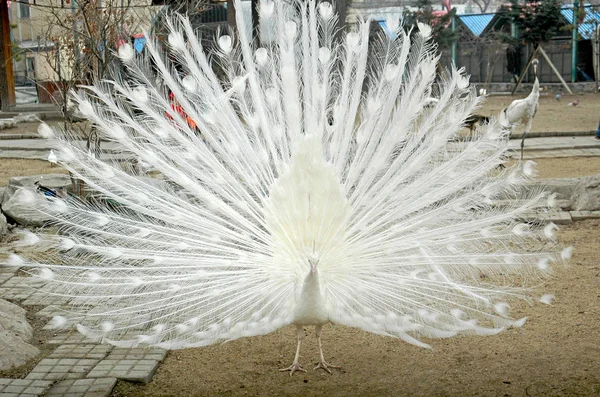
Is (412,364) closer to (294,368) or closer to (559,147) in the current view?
(294,368)

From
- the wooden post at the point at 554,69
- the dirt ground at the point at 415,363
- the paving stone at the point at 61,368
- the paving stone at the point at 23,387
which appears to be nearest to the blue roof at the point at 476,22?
the wooden post at the point at 554,69

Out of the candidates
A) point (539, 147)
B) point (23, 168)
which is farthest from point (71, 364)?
point (539, 147)

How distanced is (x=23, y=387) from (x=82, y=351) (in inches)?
25.0

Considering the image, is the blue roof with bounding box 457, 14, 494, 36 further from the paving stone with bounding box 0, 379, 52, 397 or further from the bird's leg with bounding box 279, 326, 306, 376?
the paving stone with bounding box 0, 379, 52, 397

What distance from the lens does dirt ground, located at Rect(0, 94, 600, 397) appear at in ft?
14.0

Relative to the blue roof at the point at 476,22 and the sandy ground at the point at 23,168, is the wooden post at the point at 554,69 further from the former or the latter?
the sandy ground at the point at 23,168

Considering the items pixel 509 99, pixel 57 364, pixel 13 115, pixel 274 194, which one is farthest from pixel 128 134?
pixel 509 99

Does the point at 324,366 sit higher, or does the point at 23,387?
the point at 23,387

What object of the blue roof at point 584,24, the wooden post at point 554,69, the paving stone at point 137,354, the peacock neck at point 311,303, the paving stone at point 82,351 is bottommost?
the paving stone at point 137,354

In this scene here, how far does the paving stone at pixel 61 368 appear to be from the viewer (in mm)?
4344

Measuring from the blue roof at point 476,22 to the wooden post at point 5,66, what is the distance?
50.7ft

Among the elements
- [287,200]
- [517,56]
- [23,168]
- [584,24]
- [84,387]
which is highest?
[584,24]

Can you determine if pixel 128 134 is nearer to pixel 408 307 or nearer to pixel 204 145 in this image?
pixel 204 145

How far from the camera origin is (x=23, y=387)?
416 centimetres
